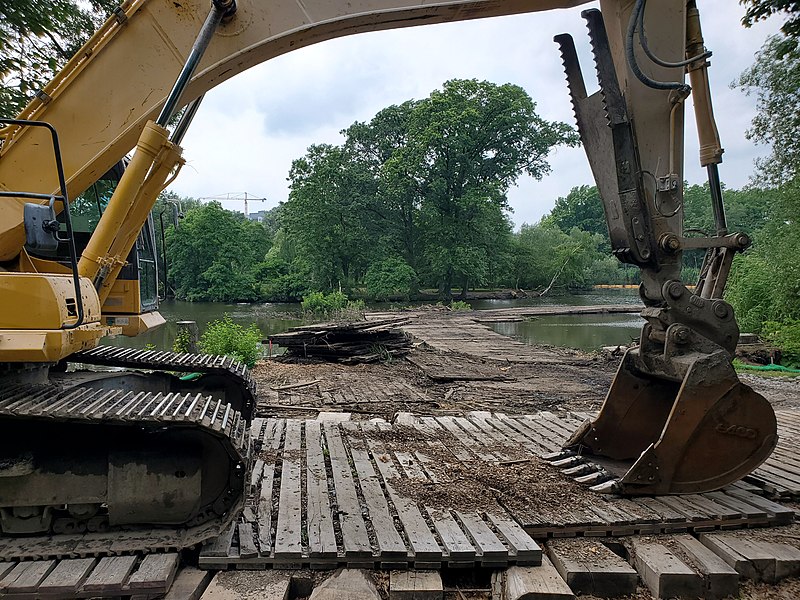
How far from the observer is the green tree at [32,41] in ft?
20.3

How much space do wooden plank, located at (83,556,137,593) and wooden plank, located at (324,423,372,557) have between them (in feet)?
3.60

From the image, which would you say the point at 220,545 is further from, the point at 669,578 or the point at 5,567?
the point at 669,578

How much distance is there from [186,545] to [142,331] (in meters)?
2.25

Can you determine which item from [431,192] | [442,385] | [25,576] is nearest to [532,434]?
[25,576]

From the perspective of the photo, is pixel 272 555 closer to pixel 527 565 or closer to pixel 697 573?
pixel 527 565

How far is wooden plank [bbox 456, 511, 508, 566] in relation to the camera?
294 cm

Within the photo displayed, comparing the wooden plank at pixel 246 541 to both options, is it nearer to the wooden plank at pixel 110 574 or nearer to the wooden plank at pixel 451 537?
the wooden plank at pixel 110 574

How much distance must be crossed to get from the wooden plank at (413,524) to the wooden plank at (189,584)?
109cm

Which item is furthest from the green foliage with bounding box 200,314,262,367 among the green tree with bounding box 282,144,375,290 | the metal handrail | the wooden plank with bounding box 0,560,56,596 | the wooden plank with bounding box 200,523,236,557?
the green tree with bounding box 282,144,375,290

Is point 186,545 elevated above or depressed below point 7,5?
below

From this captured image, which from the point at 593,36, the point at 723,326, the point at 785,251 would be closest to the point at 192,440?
the point at 723,326

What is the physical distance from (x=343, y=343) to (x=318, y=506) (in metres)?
8.86

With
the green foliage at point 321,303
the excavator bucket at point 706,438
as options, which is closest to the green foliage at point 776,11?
the excavator bucket at point 706,438

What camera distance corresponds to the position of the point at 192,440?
330cm
